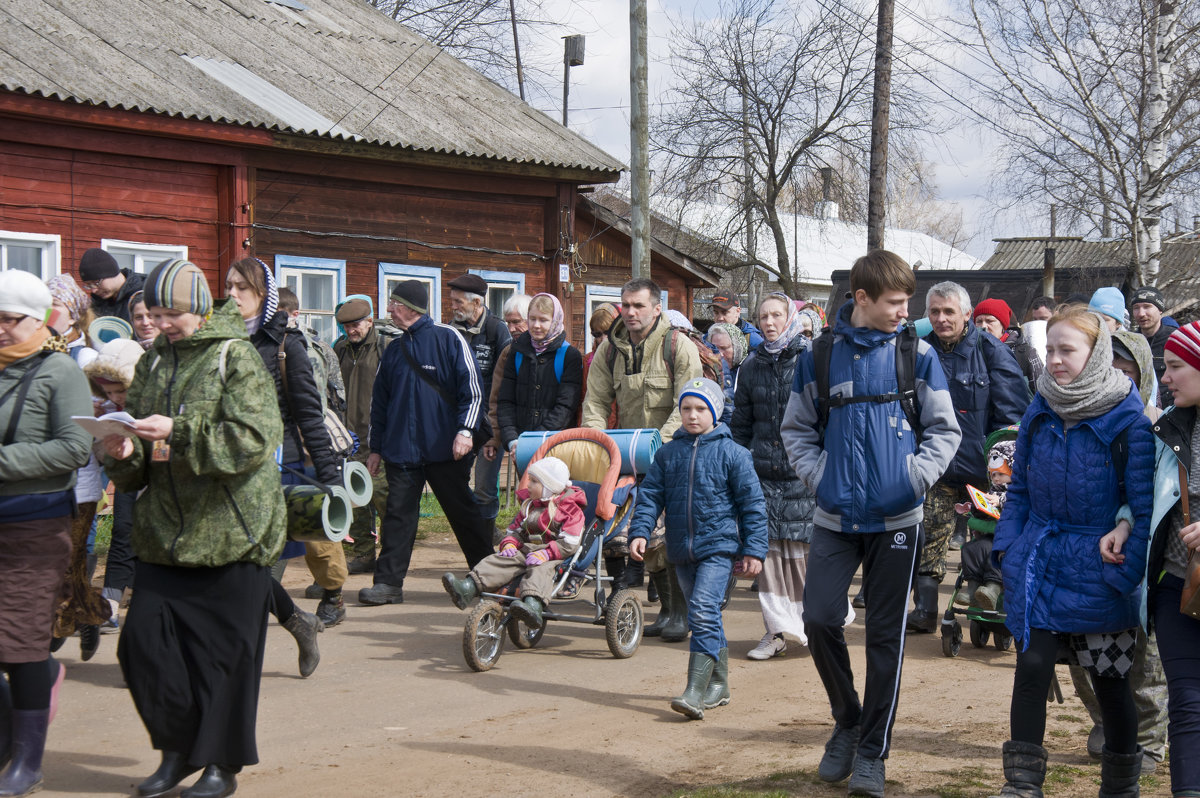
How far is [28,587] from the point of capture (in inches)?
197

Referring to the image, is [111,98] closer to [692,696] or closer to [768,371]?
[768,371]

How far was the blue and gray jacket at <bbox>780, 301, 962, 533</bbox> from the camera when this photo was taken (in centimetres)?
515

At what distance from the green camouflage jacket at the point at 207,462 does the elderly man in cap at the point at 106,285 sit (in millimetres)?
4449

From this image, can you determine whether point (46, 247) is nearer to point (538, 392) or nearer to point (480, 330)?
point (480, 330)

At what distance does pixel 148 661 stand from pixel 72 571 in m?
1.54

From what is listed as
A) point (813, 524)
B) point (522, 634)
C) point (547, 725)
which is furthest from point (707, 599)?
point (522, 634)

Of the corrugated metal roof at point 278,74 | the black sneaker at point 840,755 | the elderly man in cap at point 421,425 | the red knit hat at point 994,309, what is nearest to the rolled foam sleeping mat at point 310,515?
the black sneaker at point 840,755

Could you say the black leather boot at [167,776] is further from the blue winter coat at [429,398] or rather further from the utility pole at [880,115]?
the utility pole at [880,115]

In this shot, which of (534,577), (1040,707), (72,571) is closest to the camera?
(1040,707)

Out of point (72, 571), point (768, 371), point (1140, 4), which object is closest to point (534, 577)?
point (768, 371)

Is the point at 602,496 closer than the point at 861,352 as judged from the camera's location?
No

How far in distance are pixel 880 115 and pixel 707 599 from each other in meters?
12.9

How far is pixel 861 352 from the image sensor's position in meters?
5.29

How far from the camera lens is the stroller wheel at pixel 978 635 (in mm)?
8047
